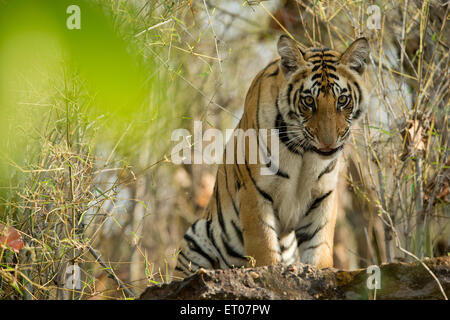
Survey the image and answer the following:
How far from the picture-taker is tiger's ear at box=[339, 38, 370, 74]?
341 cm

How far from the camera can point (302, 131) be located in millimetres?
3369

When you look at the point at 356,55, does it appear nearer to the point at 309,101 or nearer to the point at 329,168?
the point at 309,101

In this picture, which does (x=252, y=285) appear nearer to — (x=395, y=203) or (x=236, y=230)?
(x=236, y=230)

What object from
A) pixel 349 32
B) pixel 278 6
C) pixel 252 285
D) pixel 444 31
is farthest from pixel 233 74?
pixel 252 285

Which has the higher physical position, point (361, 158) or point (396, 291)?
point (361, 158)

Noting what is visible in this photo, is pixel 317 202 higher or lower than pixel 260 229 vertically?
higher

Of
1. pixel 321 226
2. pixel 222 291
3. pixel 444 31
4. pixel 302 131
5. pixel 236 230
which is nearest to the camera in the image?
pixel 222 291

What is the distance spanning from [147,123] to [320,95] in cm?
104

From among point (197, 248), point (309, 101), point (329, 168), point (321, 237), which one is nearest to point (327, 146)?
point (309, 101)

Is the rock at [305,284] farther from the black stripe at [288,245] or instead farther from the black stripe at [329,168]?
the black stripe at [288,245]

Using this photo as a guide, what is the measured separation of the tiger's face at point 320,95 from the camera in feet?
10.6

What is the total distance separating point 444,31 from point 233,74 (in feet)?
11.5

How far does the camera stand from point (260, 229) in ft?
11.8

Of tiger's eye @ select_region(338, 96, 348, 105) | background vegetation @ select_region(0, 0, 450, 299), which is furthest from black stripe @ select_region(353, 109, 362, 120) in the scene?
background vegetation @ select_region(0, 0, 450, 299)
